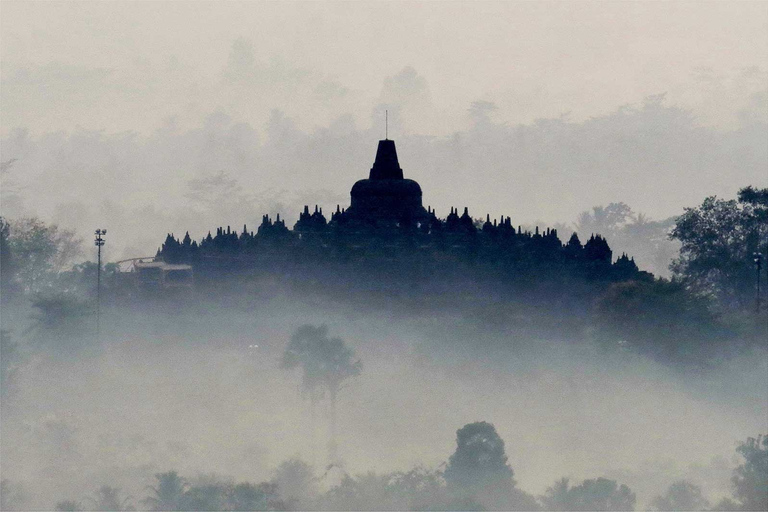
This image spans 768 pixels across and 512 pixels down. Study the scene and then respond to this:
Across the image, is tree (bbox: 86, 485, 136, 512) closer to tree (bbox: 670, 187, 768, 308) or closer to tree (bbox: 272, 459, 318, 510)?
tree (bbox: 272, 459, 318, 510)

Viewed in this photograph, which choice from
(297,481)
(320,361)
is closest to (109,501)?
(297,481)

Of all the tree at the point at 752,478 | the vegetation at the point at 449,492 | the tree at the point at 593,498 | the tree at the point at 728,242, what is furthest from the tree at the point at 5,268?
the tree at the point at 752,478

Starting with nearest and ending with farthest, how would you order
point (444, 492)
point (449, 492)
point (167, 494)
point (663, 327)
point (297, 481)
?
1. point (449, 492)
2. point (444, 492)
3. point (167, 494)
4. point (297, 481)
5. point (663, 327)

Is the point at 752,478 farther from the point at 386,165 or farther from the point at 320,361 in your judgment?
the point at 386,165

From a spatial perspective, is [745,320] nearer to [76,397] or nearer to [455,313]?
[455,313]

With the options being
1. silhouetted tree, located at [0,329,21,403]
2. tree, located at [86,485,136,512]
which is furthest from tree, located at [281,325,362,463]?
tree, located at [86,485,136,512]

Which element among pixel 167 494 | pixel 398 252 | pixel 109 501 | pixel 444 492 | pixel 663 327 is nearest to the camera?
pixel 444 492

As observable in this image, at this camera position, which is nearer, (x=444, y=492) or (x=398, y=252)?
(x=444, y=492)
